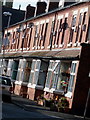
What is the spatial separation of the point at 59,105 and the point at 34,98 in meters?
9.17

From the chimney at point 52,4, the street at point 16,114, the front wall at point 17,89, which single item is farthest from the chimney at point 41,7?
the street at point 16,114

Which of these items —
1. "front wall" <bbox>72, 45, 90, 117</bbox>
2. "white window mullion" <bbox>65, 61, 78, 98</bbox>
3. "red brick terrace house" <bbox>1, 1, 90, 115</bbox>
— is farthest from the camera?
"white window mullion" <bbox>65, 61, 78, 98</bbox>

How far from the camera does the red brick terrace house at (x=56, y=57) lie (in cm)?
3172

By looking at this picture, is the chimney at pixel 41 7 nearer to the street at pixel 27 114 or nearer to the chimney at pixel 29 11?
the chimney at pixel 29 11

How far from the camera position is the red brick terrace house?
1249 inches

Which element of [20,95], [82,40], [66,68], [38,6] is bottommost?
[20,95]

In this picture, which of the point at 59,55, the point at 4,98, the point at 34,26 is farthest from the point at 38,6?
the point at 4,98

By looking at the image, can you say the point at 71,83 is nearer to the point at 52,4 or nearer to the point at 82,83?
the point at 82,83

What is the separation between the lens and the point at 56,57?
3553cm

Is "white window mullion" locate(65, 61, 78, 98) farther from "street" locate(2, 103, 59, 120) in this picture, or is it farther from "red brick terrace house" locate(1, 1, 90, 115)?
"street" locate(2, 103, 59, 120)

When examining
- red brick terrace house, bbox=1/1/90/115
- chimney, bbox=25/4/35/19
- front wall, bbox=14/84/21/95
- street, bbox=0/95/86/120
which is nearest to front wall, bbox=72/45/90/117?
red brick terrace house, bbox=1/1/90/115

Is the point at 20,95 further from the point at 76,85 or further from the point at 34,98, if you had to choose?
the point at 76,85

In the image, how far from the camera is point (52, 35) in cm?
4059

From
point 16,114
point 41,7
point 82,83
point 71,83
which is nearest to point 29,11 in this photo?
point 41,7
